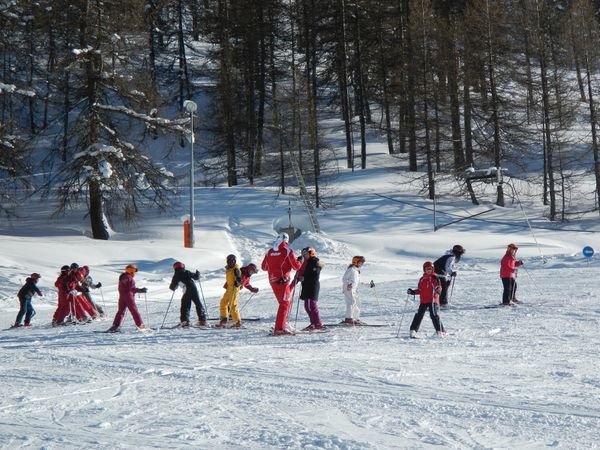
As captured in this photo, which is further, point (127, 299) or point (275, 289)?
point (127, 299)

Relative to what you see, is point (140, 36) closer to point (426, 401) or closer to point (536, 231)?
point (536, 231)

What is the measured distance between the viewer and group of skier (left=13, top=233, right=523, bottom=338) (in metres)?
13.4

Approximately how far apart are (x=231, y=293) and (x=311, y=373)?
5286mm

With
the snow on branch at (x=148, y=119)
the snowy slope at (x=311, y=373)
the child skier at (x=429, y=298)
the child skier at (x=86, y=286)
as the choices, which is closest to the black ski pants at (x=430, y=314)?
the child skier at (x=429, y=298)

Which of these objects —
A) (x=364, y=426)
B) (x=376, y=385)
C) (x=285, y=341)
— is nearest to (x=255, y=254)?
(x=285, y=341)

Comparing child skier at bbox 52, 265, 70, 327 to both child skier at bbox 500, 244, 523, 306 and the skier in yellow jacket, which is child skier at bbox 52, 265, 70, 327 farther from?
child skier at bbox 500, 244, 523, 306

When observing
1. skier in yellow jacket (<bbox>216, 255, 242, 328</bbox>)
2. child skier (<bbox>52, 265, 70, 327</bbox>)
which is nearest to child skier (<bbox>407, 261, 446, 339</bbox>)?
skier in yellow jacket (<bbox>216, 255, 242, 328</bbox>)

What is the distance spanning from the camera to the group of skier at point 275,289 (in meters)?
13.4

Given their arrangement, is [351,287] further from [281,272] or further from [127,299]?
[127,299]

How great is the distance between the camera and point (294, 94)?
36.9 meters

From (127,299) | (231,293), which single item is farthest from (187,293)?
(127,299)

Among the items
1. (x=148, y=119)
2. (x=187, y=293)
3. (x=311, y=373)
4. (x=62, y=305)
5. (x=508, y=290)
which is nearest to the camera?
(x=311, y=373)

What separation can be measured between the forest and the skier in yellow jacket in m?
14.2

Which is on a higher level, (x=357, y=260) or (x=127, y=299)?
(x=357, y=260)
